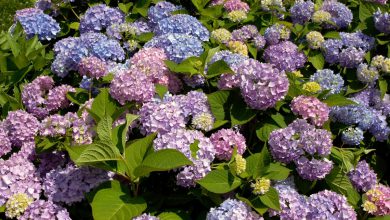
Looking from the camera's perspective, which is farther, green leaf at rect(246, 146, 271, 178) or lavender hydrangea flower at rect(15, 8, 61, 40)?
lavender hydrangea flower at rect(15, 8, 61, 40)

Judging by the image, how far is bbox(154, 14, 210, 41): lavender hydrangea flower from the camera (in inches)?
122

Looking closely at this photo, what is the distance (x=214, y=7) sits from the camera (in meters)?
3.65

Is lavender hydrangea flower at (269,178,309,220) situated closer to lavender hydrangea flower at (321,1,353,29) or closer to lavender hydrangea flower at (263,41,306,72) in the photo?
lavender hydrangea flower at (263,41,306,72)

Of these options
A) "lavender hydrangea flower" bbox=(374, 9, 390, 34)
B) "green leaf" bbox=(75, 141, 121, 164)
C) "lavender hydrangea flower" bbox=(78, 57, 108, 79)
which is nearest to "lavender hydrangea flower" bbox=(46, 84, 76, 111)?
"lavender hydrangea flower" bbox=(78, 57, 108, 79)

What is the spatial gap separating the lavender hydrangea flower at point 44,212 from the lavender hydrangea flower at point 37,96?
Answer: 0.70 meters

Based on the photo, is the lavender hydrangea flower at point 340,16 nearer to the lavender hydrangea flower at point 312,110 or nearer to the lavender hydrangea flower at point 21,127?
the lavender hydrangea flower at point 312,110

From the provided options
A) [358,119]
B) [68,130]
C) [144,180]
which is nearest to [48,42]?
[68,130]

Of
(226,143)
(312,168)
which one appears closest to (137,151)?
(226,143)

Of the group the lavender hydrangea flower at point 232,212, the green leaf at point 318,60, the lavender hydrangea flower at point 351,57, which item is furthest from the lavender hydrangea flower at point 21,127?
the lavender hydrangea flower at point 351,57

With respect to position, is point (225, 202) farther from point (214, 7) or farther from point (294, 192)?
point (214, 7)

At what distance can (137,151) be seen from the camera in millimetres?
2115

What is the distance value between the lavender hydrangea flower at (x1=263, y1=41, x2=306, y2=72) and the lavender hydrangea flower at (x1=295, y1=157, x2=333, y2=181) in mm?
961

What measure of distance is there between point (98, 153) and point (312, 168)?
97 cm

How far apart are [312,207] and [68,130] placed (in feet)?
3.79
